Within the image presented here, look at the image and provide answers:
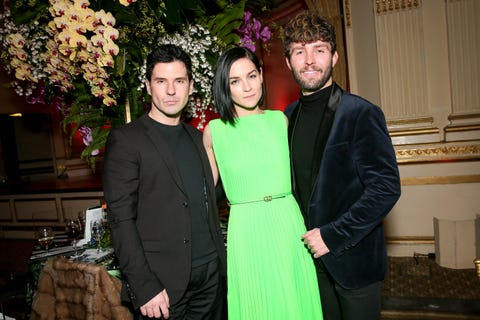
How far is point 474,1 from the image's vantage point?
3.76 m

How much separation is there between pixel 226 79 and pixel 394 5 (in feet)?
10.1

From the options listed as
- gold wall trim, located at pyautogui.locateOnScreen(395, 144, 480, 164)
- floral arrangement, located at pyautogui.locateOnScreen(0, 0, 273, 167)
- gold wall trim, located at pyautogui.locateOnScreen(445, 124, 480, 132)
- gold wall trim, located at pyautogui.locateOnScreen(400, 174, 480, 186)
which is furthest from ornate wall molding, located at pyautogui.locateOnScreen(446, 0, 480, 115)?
floral arrangement, located at pyautogui.locateOnScreen(0, 0, 273, 167)

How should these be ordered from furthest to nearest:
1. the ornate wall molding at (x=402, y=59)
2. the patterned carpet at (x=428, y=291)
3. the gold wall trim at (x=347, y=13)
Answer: the gold wall trim at (x=347, y=13)
the ornate wall molding at (x=402, y=59)
the patterned carpet at (x=428, y=291)

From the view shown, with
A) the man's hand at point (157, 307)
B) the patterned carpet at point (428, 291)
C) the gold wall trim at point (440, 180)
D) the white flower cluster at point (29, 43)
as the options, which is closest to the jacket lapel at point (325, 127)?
the man's hand at point (157, 307)

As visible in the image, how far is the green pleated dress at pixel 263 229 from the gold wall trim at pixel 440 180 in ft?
9.23

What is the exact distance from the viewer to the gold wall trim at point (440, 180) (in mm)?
3858

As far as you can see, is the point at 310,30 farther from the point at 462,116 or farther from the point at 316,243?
the point at 462,116

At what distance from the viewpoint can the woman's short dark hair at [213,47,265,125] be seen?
1747mm

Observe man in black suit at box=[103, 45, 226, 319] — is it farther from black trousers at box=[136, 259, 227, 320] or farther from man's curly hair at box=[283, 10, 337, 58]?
man's curly hair at box=[283, 10, 337, 58]

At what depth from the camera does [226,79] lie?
5.78 feet

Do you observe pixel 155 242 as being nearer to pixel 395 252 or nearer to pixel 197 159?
pixel 197 159

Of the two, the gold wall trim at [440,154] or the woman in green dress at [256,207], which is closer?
the woman in green dress at [256,207]

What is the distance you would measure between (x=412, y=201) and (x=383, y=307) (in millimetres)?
1429

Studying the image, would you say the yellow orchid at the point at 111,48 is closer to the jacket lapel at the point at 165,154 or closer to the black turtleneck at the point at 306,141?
the jacket lapel at the point at 165,154
